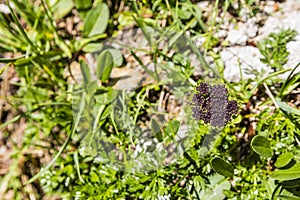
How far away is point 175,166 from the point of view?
1.74 metres

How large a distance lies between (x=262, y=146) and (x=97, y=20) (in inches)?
31.4

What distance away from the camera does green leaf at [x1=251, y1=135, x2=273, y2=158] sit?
1.55 meters

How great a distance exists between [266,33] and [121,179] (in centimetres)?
74

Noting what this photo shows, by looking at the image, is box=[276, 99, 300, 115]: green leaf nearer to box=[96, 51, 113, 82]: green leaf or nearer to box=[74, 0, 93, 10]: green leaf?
box=[96, 51, 113, 82]: green leaf

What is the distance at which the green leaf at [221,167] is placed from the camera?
159 cm

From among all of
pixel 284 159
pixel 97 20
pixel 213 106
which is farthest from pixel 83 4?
pixel 284 159

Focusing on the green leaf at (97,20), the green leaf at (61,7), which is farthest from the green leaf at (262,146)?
the green leaf at (61,7)

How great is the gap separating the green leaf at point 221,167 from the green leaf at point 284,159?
142mm

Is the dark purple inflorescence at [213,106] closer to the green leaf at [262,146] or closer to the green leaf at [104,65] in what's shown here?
the green leaf at [262,146]

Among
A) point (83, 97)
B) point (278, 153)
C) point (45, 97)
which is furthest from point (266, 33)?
point (45, 97)

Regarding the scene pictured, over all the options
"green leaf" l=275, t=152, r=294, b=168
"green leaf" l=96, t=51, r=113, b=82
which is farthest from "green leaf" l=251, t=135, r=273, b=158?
"green leaf" l=96, t=51, r=113, b=82

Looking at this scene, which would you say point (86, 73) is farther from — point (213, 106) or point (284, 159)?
point (284, 159)

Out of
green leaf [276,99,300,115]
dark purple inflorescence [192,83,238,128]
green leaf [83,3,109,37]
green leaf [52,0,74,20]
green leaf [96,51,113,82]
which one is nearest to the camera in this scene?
dark purple inflorescence [192,83,238,128]

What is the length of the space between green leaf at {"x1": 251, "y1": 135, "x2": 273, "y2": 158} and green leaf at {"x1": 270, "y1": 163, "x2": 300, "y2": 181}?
66mm
